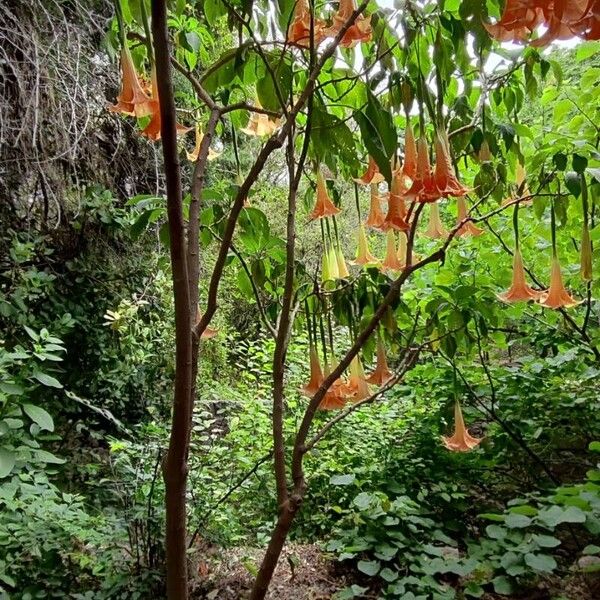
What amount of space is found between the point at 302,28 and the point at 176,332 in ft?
1.64

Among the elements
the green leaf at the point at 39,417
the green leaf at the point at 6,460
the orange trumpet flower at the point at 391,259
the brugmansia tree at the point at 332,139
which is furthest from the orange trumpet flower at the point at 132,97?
the green leaf at the point at 6,460

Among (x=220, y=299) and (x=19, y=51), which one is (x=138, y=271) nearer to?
(x=220, y=299)

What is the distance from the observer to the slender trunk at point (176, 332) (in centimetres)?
55

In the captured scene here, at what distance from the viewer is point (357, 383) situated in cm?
113

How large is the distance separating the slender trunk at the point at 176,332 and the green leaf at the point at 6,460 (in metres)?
0.73

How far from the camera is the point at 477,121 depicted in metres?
1.05

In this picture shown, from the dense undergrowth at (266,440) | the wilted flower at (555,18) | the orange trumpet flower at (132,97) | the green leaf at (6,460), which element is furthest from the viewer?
the dense undergrowth at (266,440)

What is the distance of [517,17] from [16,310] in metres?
2.07

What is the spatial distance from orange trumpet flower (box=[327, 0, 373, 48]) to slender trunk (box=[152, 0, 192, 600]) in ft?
1.10

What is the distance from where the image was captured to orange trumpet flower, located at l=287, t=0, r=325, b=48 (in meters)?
0.83

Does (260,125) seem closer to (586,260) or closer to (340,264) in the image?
(340,264)

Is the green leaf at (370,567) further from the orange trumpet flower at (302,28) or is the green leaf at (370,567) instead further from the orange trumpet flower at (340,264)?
the orange trumpet flower at (302,28)

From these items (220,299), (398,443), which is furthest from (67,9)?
(398,443)

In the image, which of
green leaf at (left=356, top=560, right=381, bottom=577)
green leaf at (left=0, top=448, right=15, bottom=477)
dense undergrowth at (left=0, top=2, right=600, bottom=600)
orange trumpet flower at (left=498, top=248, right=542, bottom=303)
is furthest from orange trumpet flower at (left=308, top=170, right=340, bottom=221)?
green leaf at (left=356, top=560, right=381, bottom=577)
